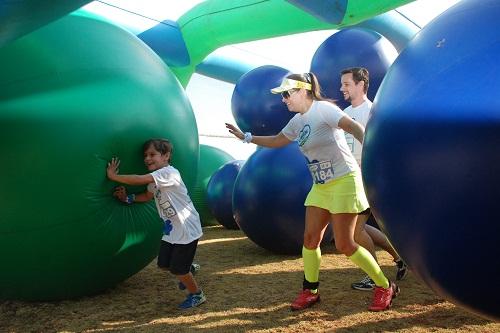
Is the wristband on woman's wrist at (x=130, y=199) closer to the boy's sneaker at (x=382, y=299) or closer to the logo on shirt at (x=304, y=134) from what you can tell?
the logo on shirt at (x=304, y=134)

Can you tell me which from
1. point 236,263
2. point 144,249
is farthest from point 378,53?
point 144,249

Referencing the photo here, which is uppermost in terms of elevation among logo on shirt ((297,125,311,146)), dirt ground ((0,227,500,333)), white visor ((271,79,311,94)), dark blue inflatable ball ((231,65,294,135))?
dark blue inflatable ball ((231,65,294,135))

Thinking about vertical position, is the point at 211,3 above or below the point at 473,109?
above

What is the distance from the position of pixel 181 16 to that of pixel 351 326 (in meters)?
8.22

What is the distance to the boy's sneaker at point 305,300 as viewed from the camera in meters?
3.45

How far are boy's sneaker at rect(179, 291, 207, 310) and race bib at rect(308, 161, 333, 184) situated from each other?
1.21 m

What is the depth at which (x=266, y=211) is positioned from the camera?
206 inches

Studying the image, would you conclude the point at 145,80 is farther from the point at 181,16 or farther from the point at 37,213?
the point at 181,16

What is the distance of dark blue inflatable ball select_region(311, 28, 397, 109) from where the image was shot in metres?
6.58

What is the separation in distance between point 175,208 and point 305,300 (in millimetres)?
1117

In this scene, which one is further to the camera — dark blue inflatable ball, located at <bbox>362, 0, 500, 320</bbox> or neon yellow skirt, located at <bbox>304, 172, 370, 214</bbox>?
neon yellow skirt, located at <bbox>304, 172, 370, 214</bbox>

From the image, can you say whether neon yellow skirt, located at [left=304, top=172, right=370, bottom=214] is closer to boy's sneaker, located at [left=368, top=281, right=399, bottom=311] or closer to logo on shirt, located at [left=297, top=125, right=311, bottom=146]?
logo on shirt, located at [left=297, top=125, right=311, bottom=146]

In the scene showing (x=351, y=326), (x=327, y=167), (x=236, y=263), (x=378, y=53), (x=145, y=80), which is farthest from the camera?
(x=378, y=53)

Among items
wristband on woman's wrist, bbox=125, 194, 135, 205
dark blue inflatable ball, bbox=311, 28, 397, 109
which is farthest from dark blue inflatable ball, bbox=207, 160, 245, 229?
wristband on woman's wrist, bbox=125, 194, 135, 205
